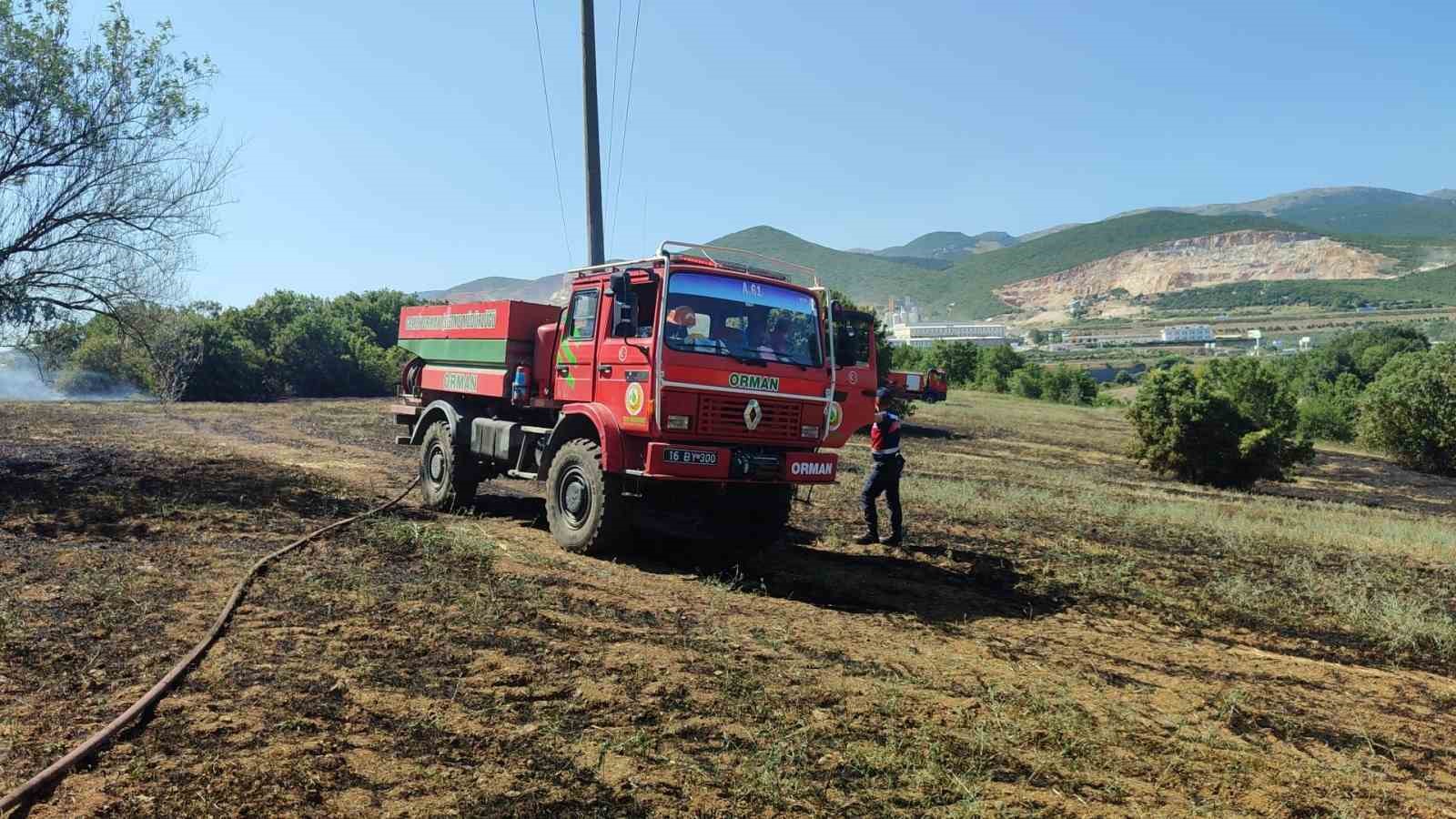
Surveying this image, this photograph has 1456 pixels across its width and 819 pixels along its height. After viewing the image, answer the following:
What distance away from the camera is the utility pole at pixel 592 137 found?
1770 centimetres

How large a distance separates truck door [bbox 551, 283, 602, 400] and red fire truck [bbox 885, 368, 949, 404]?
342 cm

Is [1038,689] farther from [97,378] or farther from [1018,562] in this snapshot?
[97,378]

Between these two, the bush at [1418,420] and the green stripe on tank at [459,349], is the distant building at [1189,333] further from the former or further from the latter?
the green stripe on tank at [459,349]

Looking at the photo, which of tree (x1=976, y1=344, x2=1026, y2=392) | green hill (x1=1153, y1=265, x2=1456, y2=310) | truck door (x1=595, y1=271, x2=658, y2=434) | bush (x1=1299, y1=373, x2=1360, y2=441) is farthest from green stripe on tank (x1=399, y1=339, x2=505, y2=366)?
green hill (x1=1153, y1=265, x2=1456, y2=310)

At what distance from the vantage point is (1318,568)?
1130 centimetres

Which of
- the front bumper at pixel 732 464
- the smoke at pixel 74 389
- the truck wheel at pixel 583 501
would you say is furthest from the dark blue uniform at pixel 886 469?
the smoke at pixel 74 389

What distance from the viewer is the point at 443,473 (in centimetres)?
1227

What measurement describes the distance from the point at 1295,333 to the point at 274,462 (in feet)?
492

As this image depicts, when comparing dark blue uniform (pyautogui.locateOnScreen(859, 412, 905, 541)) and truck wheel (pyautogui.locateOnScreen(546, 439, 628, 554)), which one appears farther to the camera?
dark blue uniform (pyautogui.locateOnScreen(859, 412, 905, 541))

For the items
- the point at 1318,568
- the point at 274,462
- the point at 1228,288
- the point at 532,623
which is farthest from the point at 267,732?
the point at 1228,288

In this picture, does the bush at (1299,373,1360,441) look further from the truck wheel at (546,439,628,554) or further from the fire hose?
the fire hose

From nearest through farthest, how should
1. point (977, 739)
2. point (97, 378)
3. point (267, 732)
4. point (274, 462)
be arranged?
point (267, 732) → point (977, 739) → point (274, 462) → point (97, 378)

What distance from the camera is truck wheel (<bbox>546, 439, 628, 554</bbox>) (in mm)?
9023

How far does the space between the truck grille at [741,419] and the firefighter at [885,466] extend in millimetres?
1639
